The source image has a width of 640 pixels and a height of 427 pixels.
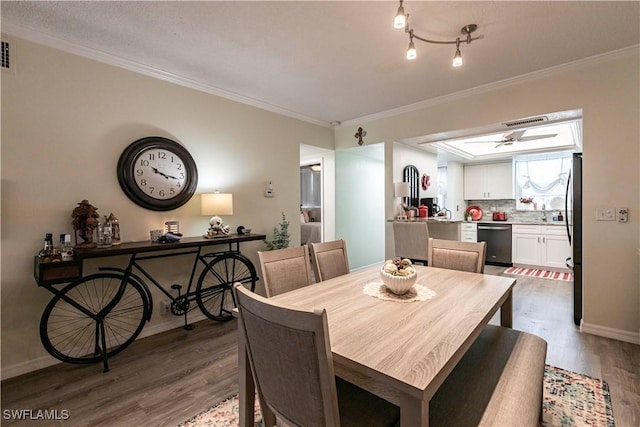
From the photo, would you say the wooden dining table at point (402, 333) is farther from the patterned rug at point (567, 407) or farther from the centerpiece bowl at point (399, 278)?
the patterned rug at point (567, 407)

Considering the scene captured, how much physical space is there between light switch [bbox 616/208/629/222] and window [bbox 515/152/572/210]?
371cm

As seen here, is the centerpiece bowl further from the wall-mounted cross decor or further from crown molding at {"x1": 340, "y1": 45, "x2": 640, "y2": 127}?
the wall-mounted cross decor

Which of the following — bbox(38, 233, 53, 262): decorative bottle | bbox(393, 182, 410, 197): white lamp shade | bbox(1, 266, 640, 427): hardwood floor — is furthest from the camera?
bbox(393, 182, 410, 197): white lamp shade

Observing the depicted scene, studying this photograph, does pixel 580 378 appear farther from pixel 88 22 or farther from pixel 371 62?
pixel 88 22

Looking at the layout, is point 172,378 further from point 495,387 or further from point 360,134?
point 360,134

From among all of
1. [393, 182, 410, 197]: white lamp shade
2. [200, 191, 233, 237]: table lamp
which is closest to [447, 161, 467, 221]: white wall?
[393, 182, 410, 197]: white lamp shade

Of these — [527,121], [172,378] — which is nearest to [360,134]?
[527,121]

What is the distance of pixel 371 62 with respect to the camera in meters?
2.76

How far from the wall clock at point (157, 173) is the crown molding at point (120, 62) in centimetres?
64

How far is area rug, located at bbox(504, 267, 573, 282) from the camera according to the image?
16.1 ft

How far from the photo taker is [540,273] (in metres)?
5.22

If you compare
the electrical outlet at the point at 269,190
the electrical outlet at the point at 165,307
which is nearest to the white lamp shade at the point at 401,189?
the electrical outlet at the point at 269,190

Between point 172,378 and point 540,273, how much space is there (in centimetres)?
584

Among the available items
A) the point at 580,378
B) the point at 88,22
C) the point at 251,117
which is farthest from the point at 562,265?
the point at 88,22
